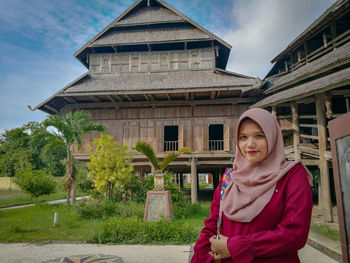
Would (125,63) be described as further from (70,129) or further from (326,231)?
(326,231)

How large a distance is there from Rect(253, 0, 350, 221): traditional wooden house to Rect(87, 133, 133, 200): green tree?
577 centimetres

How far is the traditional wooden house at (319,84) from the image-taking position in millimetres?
6918

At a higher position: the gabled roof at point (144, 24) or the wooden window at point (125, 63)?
the gabled roof at point (144, 24)

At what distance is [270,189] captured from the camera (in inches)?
58.0

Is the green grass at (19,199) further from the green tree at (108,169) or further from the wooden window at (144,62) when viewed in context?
the wooden window at (144,62)

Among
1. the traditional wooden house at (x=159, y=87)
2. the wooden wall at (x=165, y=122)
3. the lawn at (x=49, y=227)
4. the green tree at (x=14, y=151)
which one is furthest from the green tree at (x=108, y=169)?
the green tree at (x=14, y=151)

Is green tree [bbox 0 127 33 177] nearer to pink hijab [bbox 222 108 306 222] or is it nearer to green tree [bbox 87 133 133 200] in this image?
green tree [bbox 87 133 133 200]

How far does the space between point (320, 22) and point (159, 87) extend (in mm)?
6575

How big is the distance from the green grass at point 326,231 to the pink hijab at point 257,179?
5.75m

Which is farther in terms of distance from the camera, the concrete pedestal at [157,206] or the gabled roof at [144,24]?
the gabled roof at [144,24]

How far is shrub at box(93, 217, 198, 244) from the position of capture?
5.83m

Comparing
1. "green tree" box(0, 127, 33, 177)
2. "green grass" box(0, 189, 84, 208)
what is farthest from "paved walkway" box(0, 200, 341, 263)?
"green tree" box(0, 127, 33, 177)

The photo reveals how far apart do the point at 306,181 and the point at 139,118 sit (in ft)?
36.4

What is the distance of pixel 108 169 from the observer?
9172mm
